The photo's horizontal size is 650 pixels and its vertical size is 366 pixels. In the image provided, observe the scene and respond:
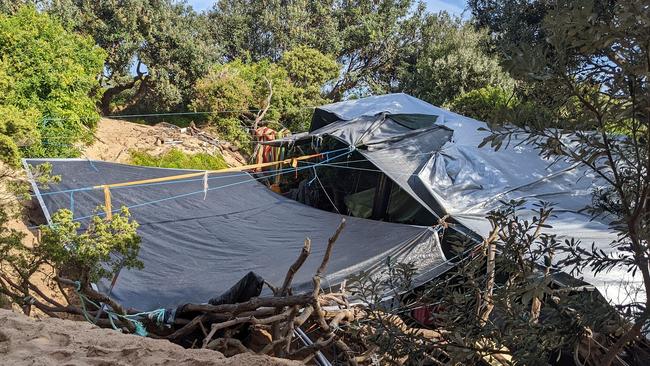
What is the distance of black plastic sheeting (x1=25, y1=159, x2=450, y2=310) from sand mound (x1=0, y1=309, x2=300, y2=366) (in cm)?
171

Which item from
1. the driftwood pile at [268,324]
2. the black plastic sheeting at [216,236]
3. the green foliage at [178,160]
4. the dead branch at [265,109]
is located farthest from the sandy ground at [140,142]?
the driftwood pile at [268,324]

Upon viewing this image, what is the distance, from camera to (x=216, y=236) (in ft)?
19.5

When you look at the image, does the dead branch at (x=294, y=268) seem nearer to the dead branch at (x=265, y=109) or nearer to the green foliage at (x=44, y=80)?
the green foliage at (x=44, y=80)

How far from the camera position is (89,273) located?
3.89 m

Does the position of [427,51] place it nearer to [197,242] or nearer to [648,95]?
[197,242]

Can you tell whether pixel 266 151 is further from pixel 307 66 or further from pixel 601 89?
pixel 601 89

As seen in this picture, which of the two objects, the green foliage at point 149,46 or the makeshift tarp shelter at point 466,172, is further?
the green foliage at point 149,46

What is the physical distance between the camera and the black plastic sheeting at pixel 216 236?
14.9ft

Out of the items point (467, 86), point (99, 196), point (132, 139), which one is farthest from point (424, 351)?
point (467, 86)

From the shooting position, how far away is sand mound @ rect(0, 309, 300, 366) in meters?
2.18

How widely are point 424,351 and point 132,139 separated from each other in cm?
1134

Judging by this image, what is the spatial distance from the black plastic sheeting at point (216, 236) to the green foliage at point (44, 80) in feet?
5.03

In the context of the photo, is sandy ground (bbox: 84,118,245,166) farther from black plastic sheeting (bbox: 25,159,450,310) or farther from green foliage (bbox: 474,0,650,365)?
green foliage (bbox: 474,0,650,365)

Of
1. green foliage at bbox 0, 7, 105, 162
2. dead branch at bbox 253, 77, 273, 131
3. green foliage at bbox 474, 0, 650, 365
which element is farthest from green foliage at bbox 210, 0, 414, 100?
green foliage at bbox 474, 0, 650, 365
